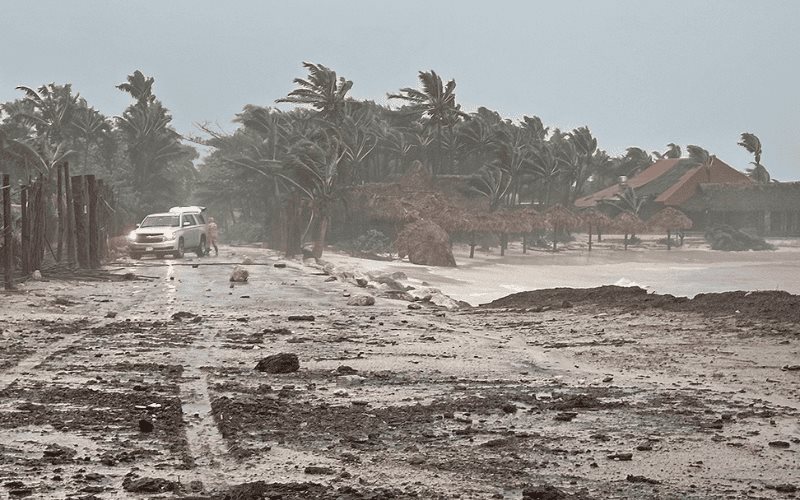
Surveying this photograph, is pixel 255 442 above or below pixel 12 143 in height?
below

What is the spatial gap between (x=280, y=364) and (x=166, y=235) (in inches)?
1177

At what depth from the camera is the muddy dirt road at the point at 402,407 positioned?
22.3 ft

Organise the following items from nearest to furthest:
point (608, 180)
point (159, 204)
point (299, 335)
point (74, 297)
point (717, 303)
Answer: point (299, 335), point (717, 303), point (74, 297), point (159, 204), point (608, 180)

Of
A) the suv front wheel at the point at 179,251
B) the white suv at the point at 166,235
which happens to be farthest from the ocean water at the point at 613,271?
the suv front wheel at the point at 179,251

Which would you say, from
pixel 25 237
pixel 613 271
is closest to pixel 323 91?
pixel 613 271

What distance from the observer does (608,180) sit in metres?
93.2

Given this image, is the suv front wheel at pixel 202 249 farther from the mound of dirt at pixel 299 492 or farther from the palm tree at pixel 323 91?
the mound of dirt at pixel 299 492

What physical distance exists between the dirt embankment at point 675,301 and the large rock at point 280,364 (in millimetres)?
7032

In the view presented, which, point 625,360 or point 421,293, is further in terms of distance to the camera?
point 421,293

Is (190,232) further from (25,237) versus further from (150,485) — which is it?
(150,485)

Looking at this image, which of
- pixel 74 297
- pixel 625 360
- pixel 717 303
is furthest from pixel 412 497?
pixel 74 297

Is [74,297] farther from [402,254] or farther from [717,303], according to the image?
[402,254]

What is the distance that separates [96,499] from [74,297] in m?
16.8

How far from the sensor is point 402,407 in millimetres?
9469
